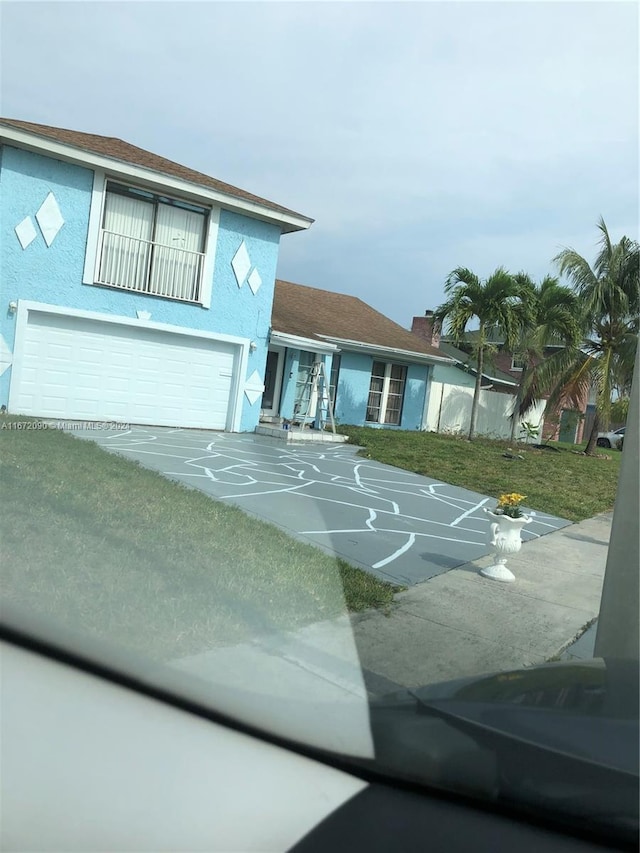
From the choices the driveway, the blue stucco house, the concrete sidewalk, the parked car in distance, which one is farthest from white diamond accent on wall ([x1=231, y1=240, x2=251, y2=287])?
the parked car in distance

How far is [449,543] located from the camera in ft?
25.7

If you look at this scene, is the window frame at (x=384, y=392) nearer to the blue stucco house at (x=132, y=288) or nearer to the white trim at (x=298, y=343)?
the blue stucco house at (x=132, y=288)

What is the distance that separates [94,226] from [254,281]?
3.72 m

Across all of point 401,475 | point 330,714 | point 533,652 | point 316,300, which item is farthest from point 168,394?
point 330,714

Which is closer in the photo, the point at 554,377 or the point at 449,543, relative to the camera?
the point at 449,543

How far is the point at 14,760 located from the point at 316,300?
23.0 meters

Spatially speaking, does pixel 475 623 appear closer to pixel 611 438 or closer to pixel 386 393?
pixel 386 393

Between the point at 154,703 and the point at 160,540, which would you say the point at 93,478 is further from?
the point at 154,703

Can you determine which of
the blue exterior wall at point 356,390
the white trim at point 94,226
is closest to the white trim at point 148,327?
Result: the white trim at point 94,226

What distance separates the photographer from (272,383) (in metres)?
18.6

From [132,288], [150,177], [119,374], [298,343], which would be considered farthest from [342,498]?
[298,343]

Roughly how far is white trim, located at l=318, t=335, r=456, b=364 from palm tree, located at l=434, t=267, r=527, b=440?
7.15 feet

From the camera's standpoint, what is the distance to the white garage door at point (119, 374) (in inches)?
529

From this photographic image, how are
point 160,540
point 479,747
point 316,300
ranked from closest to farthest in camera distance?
point 479,747 → point 160,540 → point 316,300
